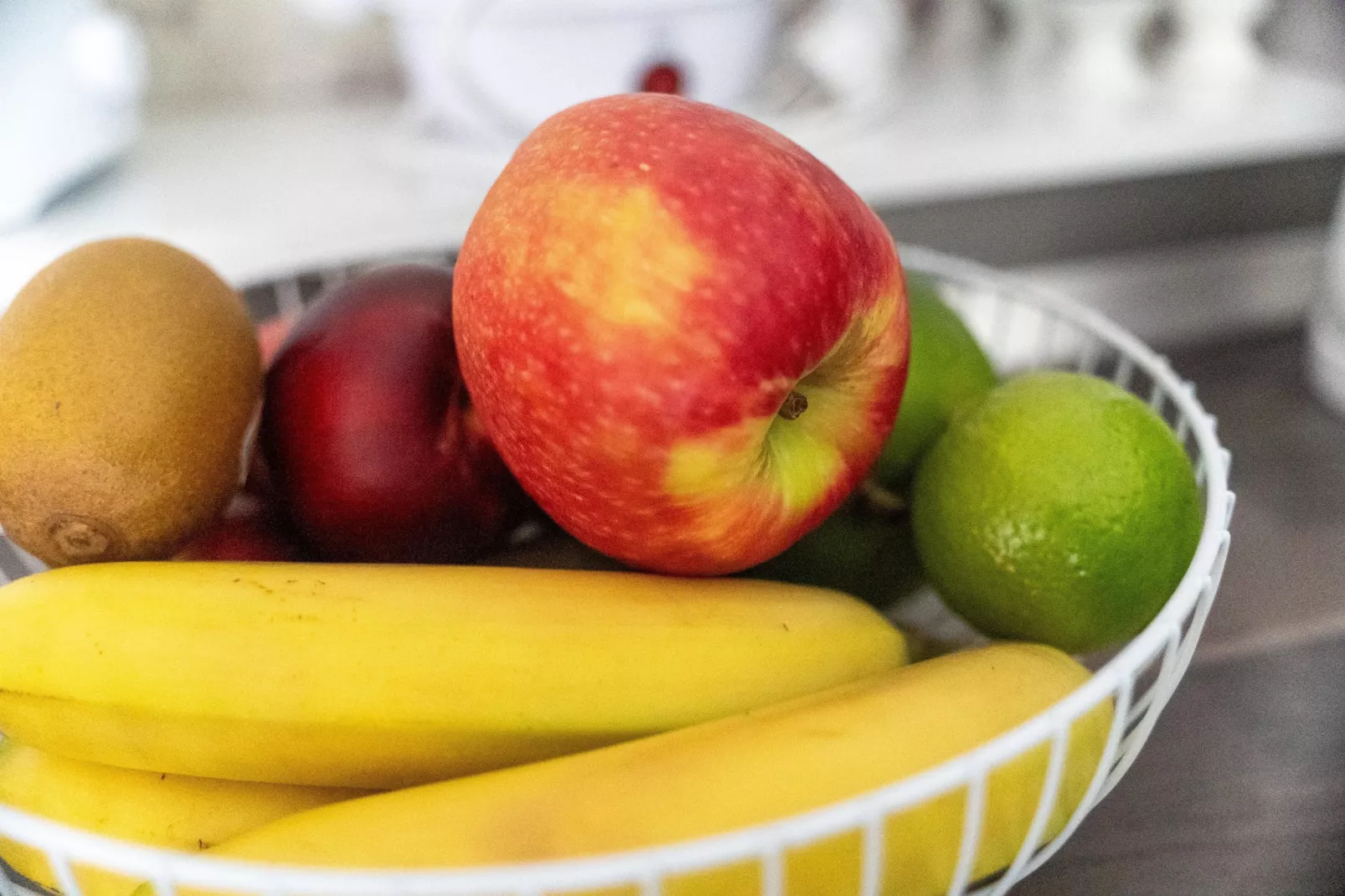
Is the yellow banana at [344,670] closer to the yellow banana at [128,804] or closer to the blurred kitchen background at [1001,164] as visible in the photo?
the yellow banana at [128,804]

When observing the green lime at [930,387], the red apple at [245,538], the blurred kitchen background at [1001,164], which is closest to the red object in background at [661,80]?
the blurred kitchen background at [1001,164]

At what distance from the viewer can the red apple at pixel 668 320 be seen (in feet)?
1.01

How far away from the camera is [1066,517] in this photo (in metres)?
0.36

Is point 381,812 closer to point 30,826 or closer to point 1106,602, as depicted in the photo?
point 30,826

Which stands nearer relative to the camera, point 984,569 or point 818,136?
point 984,569

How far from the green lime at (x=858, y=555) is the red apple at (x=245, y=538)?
0.21 metres

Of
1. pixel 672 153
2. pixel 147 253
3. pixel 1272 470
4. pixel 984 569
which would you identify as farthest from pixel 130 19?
pixel 1272 470

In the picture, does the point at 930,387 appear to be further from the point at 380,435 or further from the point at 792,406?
the point at 380,435

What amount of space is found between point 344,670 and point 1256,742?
0.40 meters

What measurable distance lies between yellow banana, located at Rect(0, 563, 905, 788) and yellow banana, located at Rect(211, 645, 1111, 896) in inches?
0.6

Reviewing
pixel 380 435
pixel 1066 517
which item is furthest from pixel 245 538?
pixel 1066 517

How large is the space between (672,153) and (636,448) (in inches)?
4.0

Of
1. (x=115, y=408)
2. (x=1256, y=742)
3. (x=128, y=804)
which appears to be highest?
(x=115, y=408)

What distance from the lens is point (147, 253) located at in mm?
379
